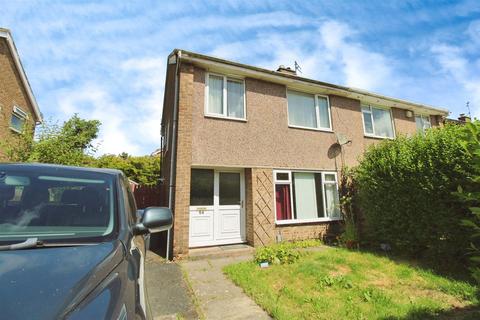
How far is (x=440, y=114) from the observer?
46.6ft

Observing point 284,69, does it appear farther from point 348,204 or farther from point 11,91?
point 11,91

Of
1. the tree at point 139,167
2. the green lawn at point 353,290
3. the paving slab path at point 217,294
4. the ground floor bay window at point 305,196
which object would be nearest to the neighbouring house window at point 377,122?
the ground floor bay window at point 305,196

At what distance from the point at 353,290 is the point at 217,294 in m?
2.45

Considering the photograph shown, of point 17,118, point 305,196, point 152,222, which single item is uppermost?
point 17,118

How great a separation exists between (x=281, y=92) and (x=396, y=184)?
496 cm

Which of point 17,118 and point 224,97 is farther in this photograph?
point 17,118

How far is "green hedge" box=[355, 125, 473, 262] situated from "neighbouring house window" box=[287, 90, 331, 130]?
251 centimetres

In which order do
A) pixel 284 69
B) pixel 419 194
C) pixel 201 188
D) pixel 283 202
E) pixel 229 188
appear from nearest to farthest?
pixel 419 194, pixel 201 188, pixel 229 188, pixel 283 202, pixel 284 69

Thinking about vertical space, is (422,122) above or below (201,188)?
above

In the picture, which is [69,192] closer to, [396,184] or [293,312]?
[293,312]

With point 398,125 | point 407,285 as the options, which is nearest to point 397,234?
point 407,285

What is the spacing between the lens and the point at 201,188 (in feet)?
27.5

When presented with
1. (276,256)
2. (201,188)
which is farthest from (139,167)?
(276,256)

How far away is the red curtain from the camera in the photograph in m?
9.10
